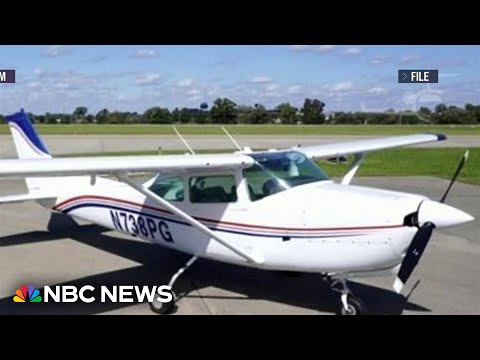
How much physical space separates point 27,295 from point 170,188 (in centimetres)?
239

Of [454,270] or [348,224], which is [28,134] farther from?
[454,270]

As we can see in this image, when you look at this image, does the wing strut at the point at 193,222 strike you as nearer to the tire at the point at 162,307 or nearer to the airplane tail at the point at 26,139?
the tire at the point at 162,307

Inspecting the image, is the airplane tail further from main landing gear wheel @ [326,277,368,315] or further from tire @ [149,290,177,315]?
main landing gear wheel @ [326,277,368,315]

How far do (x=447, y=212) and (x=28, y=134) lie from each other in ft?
24.2

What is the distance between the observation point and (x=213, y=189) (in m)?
6.98

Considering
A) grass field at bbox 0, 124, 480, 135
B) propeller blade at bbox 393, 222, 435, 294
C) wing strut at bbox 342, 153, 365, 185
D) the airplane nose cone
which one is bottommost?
grass field at bbox 0, 124, 480, 135

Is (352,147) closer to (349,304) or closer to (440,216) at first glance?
(349,304)

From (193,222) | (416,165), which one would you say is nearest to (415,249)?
(193,222)

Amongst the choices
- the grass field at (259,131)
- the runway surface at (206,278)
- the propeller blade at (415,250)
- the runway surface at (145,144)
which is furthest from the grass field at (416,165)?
the grass field at (259,131)

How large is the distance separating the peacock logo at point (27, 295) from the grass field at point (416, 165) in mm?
14506

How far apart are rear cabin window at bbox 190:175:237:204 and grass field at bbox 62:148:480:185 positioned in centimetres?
1379

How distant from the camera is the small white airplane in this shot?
18.7 feet

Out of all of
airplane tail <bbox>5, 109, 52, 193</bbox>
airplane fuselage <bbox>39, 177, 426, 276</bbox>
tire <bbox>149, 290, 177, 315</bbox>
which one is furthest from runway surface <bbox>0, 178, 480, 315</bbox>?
airplane tail <bbox>5, 109, 52, 193</bbox>

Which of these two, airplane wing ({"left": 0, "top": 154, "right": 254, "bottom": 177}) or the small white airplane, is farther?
the small white airplane
